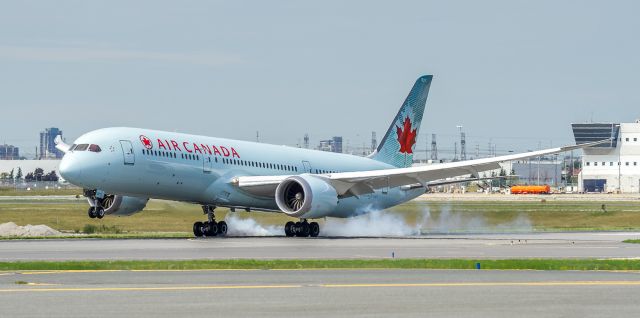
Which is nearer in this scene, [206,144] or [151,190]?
[151,190]

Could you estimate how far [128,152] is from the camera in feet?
168

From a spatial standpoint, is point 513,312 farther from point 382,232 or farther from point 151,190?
point 382,232

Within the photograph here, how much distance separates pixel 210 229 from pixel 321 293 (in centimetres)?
3566

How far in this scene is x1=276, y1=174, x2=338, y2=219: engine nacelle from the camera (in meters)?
54.2

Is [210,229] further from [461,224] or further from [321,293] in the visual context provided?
[321,293]

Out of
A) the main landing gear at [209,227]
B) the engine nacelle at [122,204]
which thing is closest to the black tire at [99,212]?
the engine nacelle at [122,204]

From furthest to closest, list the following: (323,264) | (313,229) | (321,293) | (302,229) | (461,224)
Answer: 1. (461,224)
2. (313,229)
3. (302,229)
4. (323,264)
5. (321,293)

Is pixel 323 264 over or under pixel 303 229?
under

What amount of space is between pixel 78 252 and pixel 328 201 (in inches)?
700

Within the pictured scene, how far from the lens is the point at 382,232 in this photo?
6375 centimetres

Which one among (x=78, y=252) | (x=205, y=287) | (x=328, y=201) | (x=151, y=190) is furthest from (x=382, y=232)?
(x=205, y=287)

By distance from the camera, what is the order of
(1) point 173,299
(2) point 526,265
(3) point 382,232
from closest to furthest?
1. (1) point 173,299
2. (2) point 526,265
3. (3) point 382,232

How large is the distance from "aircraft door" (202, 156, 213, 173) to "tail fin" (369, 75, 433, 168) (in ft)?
51.1

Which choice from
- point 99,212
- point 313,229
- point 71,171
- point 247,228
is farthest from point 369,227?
point 71,171
